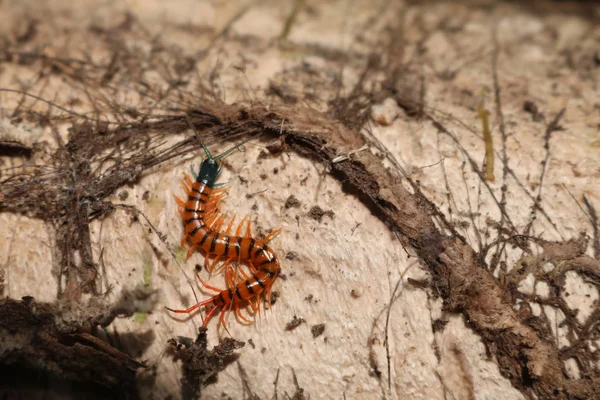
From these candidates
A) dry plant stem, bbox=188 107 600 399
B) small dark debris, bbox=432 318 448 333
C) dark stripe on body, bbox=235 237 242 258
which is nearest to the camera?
dry plant stem, bbox=188 107 600 399

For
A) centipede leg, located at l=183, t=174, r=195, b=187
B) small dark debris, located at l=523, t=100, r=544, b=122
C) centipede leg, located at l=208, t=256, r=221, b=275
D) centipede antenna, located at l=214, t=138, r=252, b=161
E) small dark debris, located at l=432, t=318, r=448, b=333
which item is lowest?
small dark debris, located at l=432, t=318, r=448, b=333

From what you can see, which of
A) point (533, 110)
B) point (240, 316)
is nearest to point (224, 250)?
point (240, 316)

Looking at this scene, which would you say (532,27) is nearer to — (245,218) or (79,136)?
(245,218)

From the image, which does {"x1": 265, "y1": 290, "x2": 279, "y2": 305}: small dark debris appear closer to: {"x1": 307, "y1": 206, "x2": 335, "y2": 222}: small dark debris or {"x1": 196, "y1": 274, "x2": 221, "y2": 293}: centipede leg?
{"x1": 196, "y1": 274, "x2": 221, "y2": 293}: centipede leg

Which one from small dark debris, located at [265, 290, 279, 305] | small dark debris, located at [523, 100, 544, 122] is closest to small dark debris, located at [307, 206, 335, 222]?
small dark debris, located at [265, 290, 279, 305]

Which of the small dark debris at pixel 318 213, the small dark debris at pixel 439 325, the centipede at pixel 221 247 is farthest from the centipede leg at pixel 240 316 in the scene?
the small dark debris at pixel 439 325

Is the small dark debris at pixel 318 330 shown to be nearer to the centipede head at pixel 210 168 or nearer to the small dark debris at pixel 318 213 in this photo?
the small dark debris at pixel 318 213

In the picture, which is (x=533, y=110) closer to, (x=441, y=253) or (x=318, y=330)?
(x=441, y=253)
